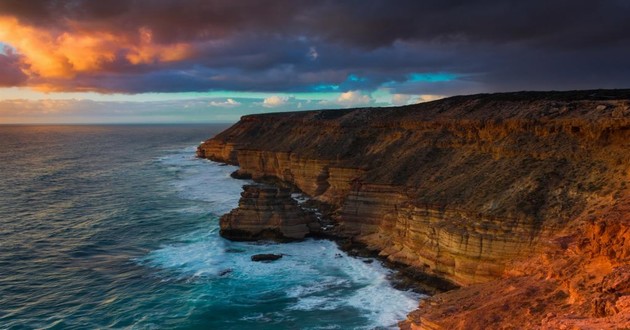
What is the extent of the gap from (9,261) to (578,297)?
118 feet

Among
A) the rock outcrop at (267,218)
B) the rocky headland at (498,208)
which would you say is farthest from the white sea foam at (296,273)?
the rocky headland at (498,208)

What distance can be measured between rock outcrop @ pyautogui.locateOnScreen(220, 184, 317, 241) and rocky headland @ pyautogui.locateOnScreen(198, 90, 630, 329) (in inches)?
3.5

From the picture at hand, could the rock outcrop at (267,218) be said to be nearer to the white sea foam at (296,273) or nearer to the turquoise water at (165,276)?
the white sea foam at (296,273)

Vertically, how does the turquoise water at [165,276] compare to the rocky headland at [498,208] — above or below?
below

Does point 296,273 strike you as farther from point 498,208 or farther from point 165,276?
point 498,208

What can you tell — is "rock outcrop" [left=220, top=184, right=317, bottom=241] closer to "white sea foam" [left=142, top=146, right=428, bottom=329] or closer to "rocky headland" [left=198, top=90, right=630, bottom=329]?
"rocky headland" [left=198, top=90, right=630, bottom=329]

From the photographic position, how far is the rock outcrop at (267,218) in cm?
3975

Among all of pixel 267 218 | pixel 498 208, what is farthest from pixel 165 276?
pixel 498 208

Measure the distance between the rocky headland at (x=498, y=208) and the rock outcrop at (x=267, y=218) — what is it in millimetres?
89

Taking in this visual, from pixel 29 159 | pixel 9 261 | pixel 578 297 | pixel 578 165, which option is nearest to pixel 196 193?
pixel 9 261

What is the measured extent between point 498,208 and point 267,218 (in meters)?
18.4

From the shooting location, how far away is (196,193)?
207 ft

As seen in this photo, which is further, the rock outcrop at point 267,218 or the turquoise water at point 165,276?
the rock outcrop at point 267,218

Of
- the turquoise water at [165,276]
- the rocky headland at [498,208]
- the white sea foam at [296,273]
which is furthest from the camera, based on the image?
the white sea foam at [296,273]
